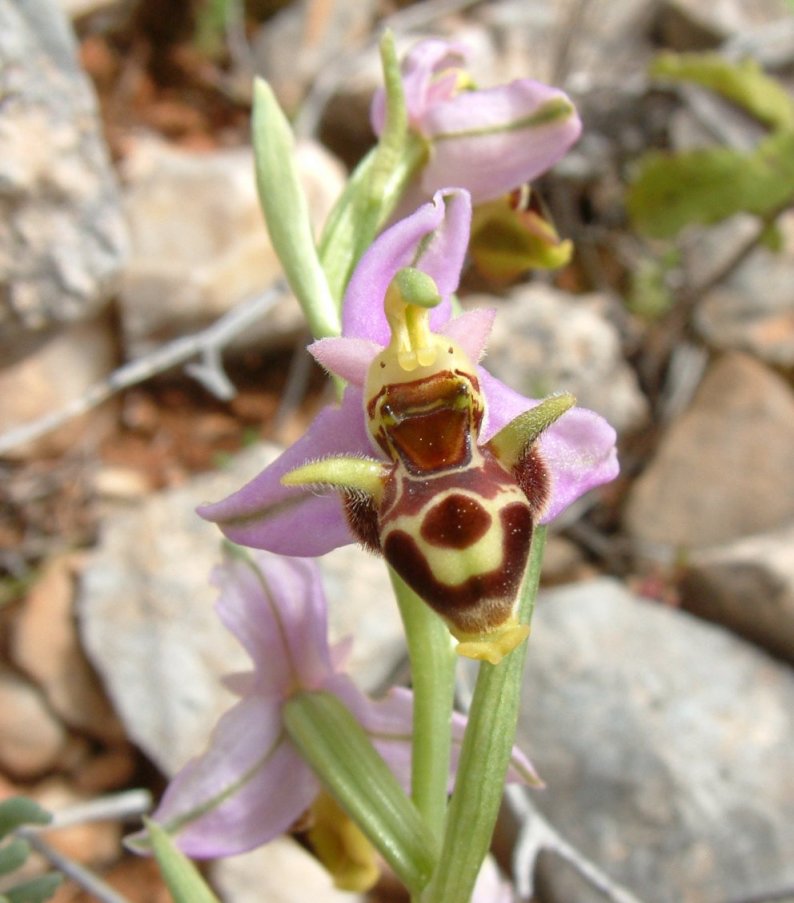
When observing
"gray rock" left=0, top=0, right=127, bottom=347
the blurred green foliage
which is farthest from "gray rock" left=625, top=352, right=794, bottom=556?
"gray rock" left=0, top=0, right=127, bottom=347

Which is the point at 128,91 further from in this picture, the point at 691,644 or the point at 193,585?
the point at 691,644

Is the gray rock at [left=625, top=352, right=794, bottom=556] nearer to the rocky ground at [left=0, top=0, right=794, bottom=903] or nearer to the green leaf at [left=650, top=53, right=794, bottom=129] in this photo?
the rocky ground at [left=0, top=0, right=794, bottom=903]

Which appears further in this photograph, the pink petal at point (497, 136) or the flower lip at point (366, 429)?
the pink petal at point (497, 136)

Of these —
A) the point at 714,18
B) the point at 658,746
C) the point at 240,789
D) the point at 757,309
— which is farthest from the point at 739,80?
the point at 240,789

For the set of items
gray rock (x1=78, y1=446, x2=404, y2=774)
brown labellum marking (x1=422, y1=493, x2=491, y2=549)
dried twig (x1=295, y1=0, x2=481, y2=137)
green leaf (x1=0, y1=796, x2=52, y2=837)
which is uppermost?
brown labellum marking (x1=422, y1=493, x2=491, y2=549)

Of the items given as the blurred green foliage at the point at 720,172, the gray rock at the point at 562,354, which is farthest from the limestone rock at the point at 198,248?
the blurred green foliage at the point at 720,172

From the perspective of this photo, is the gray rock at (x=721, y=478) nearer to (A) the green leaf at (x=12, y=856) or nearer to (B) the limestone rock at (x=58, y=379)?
(B) the limestone rock at (x=58, y=379)
